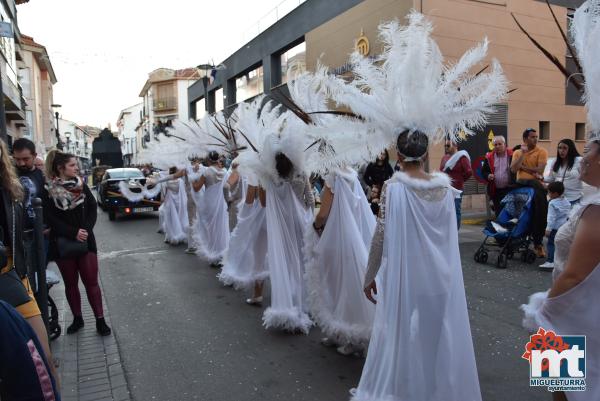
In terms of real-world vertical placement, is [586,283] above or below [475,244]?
above

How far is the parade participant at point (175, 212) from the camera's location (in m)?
10.4

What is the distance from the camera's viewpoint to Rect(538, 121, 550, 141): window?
15.7m

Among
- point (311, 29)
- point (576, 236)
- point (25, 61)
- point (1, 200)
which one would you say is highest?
point (25, 61)

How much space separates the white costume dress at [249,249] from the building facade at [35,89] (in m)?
24.7

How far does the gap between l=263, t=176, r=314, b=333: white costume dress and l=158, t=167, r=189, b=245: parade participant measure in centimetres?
594

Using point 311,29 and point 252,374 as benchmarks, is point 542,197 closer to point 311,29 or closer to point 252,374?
point 252,374

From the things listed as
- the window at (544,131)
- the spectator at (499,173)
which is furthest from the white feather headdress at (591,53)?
the window at (544,131)

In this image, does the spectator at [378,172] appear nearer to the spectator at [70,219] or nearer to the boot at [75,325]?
the spectator at [70,219]

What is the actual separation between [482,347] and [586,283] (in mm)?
2327

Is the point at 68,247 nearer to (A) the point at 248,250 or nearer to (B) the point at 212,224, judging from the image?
(A) the point at 248,250

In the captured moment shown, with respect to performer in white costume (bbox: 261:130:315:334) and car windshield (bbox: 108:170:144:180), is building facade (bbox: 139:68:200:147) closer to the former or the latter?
car windshield (bbox: 108:170:144:180)

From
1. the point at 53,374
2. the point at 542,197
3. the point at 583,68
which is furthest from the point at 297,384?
the point at 542,197

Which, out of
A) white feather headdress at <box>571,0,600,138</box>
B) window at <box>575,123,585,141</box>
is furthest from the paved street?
window at <box>575,123,585,141</box>

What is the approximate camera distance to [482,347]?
4152 millimetres
